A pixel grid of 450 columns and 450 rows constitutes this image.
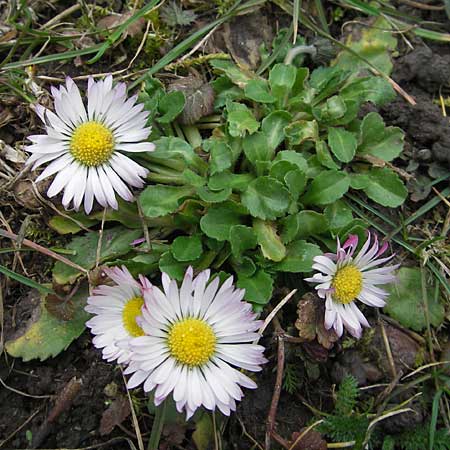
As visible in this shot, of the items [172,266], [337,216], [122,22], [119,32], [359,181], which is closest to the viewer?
[172,266]

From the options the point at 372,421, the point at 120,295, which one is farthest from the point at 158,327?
the point at 372,421

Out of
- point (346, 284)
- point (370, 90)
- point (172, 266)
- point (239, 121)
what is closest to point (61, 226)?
point (172, 266)

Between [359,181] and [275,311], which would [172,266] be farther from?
[359,181]

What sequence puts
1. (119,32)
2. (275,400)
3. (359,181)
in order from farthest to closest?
1. (119,32)
2. (359,181)
3. (275,400)

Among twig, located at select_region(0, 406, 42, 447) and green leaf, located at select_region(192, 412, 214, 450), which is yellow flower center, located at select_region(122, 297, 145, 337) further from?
twig, located at select_region(0, 406, 42, 447)

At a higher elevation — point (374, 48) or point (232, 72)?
point (232, 72)

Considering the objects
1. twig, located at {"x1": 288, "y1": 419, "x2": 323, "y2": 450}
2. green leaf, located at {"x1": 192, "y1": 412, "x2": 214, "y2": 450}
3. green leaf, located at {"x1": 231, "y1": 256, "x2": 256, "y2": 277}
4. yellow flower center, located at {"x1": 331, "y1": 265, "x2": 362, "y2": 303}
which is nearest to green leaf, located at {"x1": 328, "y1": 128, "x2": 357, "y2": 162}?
yellow flower center, located at {"x1": 331, "y1": 265, "x2": 362, "y2": 303}
